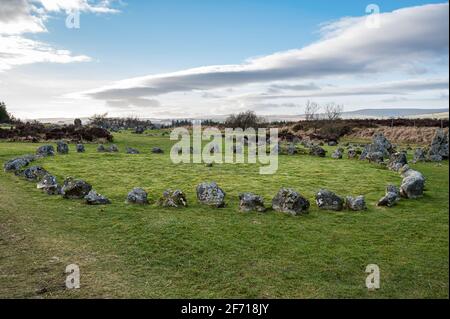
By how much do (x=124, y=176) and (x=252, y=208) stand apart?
28.7 ft

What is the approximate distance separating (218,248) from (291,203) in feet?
12.3

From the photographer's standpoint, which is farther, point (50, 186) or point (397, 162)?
point (397, 162)

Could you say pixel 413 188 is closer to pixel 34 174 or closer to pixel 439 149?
pixel 439 149

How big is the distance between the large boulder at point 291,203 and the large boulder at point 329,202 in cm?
64

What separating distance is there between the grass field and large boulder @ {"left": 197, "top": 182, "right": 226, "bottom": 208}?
12.6 inches

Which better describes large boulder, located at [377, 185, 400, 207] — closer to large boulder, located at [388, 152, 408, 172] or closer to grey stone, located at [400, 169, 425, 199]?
grey stone, located at [400, 169, 425, 199]

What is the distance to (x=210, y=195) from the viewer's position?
13.2 metres

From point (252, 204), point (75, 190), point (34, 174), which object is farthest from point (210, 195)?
point (34, 174)

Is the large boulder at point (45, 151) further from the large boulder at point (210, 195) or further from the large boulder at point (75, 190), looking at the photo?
the large boulder at point (210, 195)

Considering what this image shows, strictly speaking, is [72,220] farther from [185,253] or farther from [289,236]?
[289,236]

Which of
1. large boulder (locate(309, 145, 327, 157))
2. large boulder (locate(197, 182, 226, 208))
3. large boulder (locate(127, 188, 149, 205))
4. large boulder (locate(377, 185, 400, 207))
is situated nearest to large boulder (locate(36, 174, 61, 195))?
large boulder (locate(127, 188, 149, 205))

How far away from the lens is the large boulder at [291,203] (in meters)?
12.0

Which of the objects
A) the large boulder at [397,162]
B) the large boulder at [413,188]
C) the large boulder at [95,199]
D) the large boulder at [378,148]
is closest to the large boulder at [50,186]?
the large boulder at [95,199]

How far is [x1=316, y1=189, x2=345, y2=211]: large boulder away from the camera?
A: 12492mm
